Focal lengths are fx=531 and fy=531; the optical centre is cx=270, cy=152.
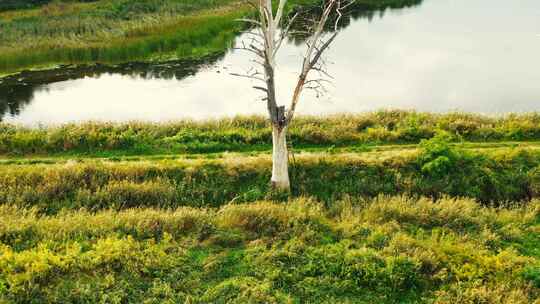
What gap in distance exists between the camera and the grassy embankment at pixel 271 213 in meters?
11.6

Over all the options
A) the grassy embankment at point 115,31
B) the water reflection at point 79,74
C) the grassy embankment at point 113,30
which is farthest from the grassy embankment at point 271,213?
the grassy embankment at point 113,30

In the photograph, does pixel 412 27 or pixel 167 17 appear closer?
pixel 412 27

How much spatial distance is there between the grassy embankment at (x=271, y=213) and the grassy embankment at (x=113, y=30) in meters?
17.6

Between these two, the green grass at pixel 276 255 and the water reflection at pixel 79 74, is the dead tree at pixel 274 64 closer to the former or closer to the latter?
the green grass at pixel 276 255

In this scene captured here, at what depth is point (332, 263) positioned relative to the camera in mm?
12117

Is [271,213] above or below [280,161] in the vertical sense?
below

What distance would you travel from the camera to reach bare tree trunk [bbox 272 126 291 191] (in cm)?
1509

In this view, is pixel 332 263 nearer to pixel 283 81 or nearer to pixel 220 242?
pixel 220 242

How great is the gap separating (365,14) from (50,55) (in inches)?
1108

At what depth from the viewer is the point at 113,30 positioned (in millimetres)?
41750

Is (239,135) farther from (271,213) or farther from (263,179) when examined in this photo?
(271,213)

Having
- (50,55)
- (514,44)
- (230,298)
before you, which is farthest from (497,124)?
(50,55)

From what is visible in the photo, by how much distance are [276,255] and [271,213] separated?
1708mm

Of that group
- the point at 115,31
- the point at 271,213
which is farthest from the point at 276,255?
the point at 115,31
